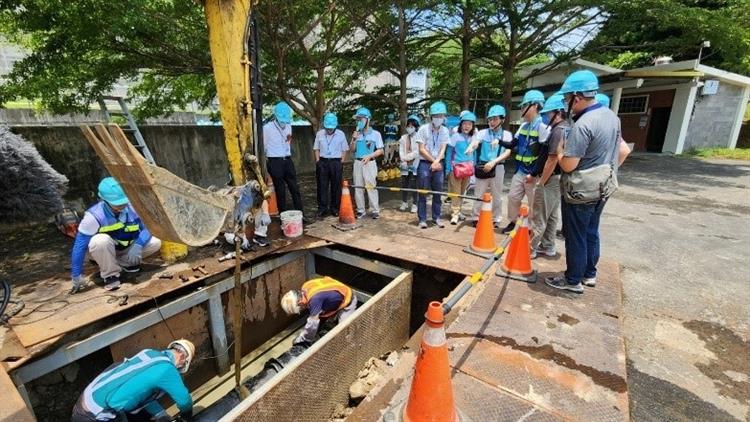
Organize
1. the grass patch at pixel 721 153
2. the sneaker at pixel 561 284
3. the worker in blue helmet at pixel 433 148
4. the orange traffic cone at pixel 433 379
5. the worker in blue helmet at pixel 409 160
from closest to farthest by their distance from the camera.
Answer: the orange traffic cone at pixel 433 379 → the sneaker at pixel 561 284 → the worker in blue helmet at pixel 433 148 → the worker in blue helmet at pixel 409 160 → the grass patch at pixel 721 153

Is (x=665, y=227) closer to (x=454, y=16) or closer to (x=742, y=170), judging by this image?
(x=454, y=16)

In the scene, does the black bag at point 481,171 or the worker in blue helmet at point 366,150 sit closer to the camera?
the black bag at point 481,171

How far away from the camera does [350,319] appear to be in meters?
3.17

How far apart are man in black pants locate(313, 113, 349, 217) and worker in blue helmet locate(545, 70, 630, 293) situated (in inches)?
136

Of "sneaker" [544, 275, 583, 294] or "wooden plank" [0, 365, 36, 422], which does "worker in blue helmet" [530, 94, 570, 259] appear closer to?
"sneaker" [544, 275, 583, 294]

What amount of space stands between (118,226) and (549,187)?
4.74 m

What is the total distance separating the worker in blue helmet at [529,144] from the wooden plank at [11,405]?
4911 mm

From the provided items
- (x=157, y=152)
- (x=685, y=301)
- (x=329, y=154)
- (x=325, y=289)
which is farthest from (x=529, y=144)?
(x=157, y=152)

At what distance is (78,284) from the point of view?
355cm

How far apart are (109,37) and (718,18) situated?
42.9 feet

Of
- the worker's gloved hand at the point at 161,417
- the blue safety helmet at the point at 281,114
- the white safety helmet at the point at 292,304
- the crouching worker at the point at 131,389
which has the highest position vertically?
the blue safety helmet at the point at 281,114

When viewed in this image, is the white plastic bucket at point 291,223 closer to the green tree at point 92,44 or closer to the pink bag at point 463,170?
the pink bag at point 463,170

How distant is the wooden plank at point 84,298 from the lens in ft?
9.91

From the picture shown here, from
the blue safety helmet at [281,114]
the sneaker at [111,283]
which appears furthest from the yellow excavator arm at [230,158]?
the blue safety helmet at [281,114]
